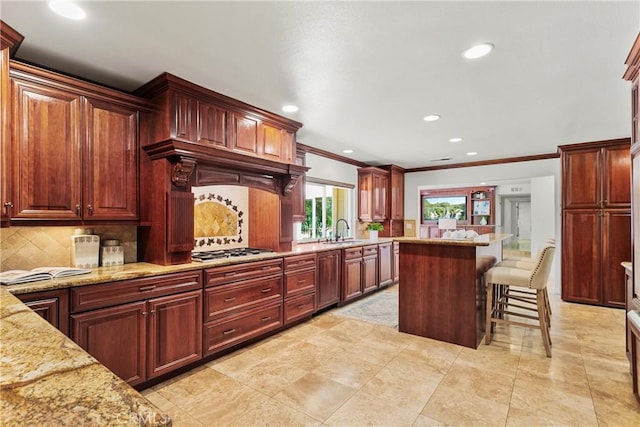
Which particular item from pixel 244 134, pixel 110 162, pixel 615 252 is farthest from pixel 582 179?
pixel 110 162

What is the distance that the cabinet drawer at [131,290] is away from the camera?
2.04 meters

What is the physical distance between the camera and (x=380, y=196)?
6184mm

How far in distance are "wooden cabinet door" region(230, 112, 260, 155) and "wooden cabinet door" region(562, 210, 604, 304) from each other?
457cm

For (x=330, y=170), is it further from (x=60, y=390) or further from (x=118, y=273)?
(x=60, y=390)

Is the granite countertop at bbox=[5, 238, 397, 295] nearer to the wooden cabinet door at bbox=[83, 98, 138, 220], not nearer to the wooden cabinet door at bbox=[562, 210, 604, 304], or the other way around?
the wooden cabinet door at bbox=[83, 98, 138, 220]

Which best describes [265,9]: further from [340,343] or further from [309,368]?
[340,343]

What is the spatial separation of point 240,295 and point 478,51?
107 inches

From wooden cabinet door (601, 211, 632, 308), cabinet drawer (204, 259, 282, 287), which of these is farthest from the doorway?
cabinet drawer (204, 259, 282, 287)

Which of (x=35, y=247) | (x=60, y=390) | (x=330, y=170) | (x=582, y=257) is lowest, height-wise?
(x=582, y=257)

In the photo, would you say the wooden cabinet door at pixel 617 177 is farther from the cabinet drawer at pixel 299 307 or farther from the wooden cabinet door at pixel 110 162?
the wooden cabinet door at pixel 110 162

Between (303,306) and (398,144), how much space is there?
8.88ft

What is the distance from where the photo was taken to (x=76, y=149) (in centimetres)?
234

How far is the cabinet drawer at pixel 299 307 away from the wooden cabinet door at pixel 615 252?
4.07 metres

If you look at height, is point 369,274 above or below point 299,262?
below
